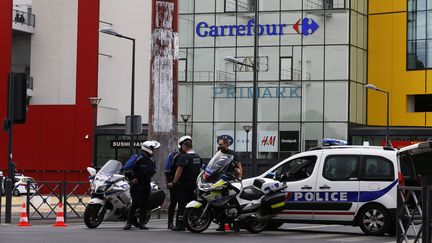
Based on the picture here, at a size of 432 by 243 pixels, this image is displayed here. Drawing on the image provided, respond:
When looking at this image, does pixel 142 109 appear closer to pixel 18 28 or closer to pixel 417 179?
pixel 18 28

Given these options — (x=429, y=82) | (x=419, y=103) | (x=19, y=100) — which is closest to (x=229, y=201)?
(x=19, y=100)

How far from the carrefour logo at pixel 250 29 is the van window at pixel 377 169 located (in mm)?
38316

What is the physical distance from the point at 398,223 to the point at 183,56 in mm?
47971

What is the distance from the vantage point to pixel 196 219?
17594mm

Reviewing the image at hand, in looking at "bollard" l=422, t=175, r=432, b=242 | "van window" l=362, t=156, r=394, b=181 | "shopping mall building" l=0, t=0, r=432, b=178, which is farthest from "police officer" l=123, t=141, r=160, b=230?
"shopping mall building" l=0, t=0, r=432, b=178

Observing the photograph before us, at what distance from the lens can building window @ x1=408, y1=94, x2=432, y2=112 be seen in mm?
58094

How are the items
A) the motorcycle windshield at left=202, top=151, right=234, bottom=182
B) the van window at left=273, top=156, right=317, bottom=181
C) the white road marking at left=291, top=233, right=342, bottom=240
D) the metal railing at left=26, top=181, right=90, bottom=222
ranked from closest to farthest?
the white road marking at left=291, top=233, right=342, bottom=240
the motorcycle windshield at left=202, top=151, right=234, bottom=182
the van window at left=273, top=156, right=317, bottom=181
the metal railing at left=26, top=181, right=90, bottom=222

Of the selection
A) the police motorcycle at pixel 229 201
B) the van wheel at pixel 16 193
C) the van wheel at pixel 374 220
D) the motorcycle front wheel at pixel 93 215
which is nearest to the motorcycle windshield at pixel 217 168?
the police motorcycle at pixel 229 201

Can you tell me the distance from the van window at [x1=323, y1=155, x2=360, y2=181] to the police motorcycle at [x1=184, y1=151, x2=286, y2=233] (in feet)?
3.63

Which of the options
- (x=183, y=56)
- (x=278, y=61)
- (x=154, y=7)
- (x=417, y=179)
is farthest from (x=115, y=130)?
(x=417, y=179)

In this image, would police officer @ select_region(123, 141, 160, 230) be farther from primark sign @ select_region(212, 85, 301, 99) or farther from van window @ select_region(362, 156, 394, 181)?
primark sign @ select_region(212, 85, 301, 99)

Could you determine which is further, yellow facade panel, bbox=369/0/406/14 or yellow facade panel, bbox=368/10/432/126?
yellow facade panel, bbox=369/0/406/14

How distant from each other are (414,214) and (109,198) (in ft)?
27.9

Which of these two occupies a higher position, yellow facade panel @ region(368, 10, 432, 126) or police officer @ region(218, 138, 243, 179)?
yellow facade panel @ region(368, 10, 432, 126)
